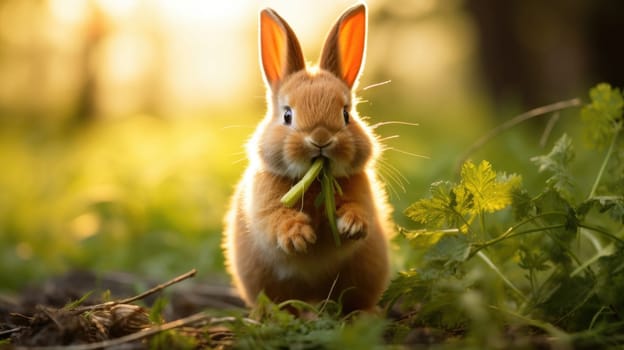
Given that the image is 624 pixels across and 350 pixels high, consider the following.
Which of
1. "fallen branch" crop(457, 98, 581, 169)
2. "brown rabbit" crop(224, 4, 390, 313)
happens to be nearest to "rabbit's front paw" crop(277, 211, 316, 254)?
"brown rabbit" crop(224, 4, 390, 313)

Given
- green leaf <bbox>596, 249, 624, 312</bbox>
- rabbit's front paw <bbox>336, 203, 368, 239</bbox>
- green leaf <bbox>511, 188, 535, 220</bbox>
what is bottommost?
green leaf <bbox>596, 249, 624, 312</bbox>

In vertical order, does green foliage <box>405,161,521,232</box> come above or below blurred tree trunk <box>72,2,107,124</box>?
below

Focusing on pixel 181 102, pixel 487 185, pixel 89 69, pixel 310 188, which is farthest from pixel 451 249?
pixel 181 102

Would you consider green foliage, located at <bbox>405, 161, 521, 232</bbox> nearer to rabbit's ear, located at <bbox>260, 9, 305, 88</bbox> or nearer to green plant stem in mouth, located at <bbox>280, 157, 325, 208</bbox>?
green plant stem in mouth, located at <bbox>280, 157, 325, 208</bbox>

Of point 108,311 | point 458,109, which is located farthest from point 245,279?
point 458,109

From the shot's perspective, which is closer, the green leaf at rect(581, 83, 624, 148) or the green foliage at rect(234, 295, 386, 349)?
the green foliage at rect(234, 295, 386, 349)

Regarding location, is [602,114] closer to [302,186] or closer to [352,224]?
[352,224]
